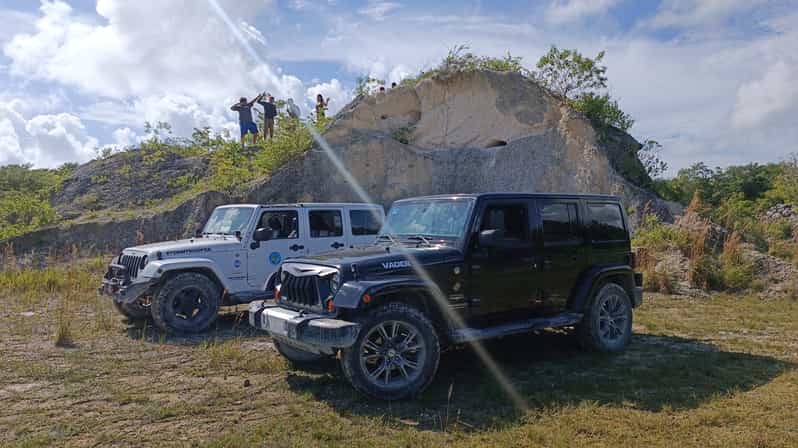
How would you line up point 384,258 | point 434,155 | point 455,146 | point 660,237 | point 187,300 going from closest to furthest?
point 384,258 → point 187,300 → point 660,237 → point 434,155 → point 455,146

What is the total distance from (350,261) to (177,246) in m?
4.17

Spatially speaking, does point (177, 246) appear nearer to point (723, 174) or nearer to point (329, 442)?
point (329, 442)

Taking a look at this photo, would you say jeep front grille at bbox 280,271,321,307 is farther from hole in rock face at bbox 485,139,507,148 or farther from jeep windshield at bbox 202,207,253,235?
hole in rock face at bbox 485,139,507,148

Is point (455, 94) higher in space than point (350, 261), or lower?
higher

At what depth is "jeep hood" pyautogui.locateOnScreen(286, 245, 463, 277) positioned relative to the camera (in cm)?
548

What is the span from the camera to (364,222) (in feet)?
32.6

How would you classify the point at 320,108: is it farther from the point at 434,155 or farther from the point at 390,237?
the point at 390,237

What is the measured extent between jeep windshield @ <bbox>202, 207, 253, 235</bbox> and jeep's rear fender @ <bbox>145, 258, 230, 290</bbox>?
29.4 inches

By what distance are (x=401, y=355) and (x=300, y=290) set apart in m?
1.18

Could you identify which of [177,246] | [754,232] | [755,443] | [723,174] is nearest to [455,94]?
[754,232]

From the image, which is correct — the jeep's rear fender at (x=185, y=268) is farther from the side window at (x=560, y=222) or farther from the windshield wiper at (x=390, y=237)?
the side window at (x=560, y=222)

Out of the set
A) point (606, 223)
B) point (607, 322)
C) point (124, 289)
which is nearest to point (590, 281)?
point (607, 322)

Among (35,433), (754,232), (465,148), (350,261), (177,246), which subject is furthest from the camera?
(465,148)

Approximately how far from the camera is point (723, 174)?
3647 cm
